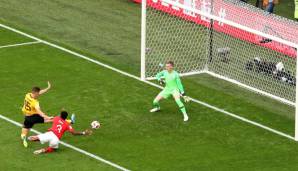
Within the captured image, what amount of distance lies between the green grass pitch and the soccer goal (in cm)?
49

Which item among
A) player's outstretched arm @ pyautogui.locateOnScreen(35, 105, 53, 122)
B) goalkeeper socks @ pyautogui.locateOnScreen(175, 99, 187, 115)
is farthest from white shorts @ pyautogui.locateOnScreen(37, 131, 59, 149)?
goalkeeper socks @ pyautogui.locateOnScreen(175, 99, 187, 115)

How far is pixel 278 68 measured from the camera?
32531mm

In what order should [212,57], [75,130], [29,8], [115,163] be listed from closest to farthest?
[115,163]
[75,130]
[212,57]
[29,8]

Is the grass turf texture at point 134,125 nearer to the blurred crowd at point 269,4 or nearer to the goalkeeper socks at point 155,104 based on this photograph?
the goalkeeper socks at point 155,104

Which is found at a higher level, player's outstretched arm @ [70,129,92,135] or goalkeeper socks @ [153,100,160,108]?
goalkeeper socks @ [153,100,160,108]

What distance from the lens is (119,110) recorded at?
30.7 m

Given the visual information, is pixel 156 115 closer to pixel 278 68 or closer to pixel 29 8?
pixel 278 68

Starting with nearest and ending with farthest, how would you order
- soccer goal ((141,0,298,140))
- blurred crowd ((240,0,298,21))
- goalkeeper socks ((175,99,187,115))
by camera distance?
goalkeeper socks ((175,99,187,115)) < soccer goal ((141,0,298,140)) < blurred crowd ((240,0,298,21))

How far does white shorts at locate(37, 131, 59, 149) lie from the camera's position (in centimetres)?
2736

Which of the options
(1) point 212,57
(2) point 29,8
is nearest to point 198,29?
(1) point 212,57

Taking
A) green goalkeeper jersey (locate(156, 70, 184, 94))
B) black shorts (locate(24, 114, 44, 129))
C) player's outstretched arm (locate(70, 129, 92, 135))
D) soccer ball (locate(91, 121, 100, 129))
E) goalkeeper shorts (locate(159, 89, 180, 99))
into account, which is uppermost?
green goalkeeper jersey (locate(156, 70, 184, 94))

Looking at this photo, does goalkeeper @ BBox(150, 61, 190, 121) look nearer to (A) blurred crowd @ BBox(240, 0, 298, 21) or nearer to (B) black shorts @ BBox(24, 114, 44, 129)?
(B) black shorts @ BBox(24, 114, 44, 129)

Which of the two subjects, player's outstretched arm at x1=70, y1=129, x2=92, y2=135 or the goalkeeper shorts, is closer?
player's outstretched arm at x1=70, y1=129, x2=92, y2=135

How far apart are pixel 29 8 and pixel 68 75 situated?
24.4 ft
